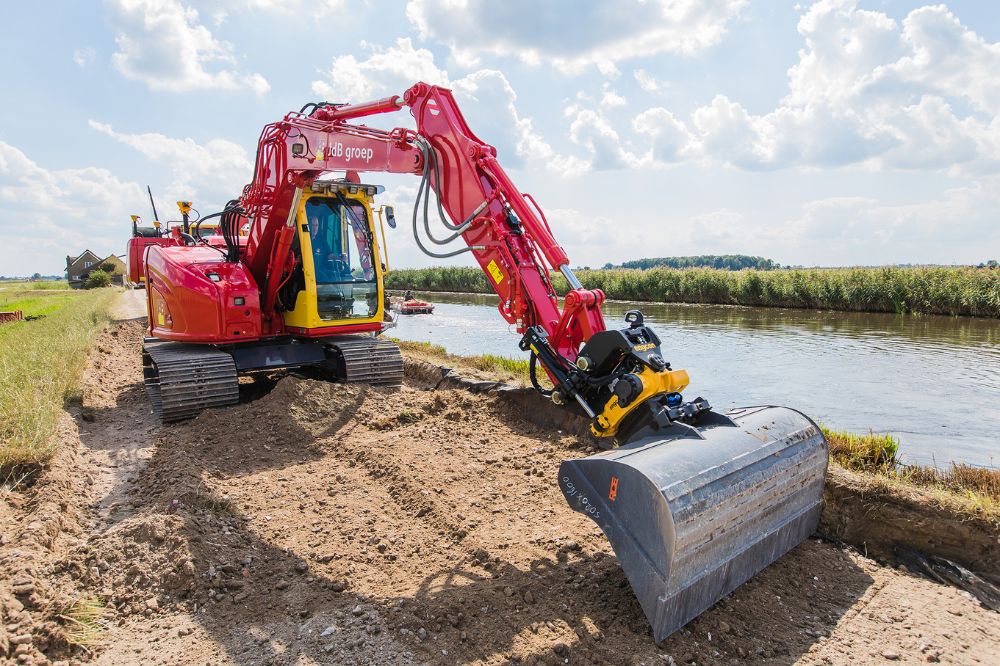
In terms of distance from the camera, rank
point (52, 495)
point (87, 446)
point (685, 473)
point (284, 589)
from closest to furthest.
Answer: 1. point (685, 473)
2. point (284, 589)
3. point (52, 495)
4. point (87, 446)

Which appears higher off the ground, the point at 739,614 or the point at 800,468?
the point at 800,468

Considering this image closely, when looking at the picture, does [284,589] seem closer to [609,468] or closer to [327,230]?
[609,468]

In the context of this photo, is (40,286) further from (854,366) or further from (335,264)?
(854,366)

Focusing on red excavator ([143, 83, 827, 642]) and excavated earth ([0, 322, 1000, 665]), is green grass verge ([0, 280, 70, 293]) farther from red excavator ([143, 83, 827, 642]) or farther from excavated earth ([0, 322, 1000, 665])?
excavated earth ([0, 322, 1000, 665])

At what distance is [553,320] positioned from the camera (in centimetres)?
499

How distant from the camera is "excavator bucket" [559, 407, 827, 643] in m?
3.17

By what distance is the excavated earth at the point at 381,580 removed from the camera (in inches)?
127

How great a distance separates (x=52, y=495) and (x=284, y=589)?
2199mm

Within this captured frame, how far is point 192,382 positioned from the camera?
7.20 m

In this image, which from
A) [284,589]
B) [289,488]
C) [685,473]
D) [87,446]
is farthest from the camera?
[87,446]

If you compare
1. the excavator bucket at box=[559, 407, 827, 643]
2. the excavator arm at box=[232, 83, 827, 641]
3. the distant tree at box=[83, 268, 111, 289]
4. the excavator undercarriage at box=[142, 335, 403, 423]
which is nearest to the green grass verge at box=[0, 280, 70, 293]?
the distant tree at box=[83, 268, 111, 289]

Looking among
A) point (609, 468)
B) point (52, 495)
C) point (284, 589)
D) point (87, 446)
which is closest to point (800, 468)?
point (609, 468)

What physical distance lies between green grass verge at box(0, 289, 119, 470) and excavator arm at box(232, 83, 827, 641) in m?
3.43

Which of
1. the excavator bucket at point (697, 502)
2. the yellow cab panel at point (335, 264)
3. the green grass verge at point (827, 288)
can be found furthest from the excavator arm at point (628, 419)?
the green grass verge at point (827, 288)
